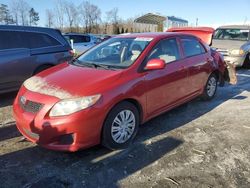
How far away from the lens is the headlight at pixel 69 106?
3.58 meters

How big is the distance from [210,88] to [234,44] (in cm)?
555

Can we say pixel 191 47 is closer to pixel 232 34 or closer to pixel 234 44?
pixel 234 44

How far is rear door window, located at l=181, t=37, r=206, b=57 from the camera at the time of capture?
18.4 feet

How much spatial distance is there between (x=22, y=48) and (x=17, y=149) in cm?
332

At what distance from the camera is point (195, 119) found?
543cm

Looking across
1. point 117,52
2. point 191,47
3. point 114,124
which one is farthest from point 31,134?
point 191,47

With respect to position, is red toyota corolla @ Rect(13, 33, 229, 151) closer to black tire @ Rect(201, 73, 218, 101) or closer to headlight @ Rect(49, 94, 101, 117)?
headlight @ Rect(49, 94, 101, 117)

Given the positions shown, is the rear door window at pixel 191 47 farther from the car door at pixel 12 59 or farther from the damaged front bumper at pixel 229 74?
the car door at pixel 12 59

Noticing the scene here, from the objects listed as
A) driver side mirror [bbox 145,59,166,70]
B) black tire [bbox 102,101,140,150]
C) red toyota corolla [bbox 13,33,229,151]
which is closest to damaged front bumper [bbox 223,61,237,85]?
red toyota corolla [bbox 13,33,229,151]

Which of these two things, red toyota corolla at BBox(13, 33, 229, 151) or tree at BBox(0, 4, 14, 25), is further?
tree at BBox(0, 4, 14, 25)

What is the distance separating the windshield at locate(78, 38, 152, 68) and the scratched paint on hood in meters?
0.91

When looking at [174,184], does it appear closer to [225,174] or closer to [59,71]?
[225,174]

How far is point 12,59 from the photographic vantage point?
6.52 metres

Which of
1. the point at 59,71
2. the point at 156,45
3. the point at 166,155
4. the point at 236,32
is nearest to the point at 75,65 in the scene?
the point at 59,71
